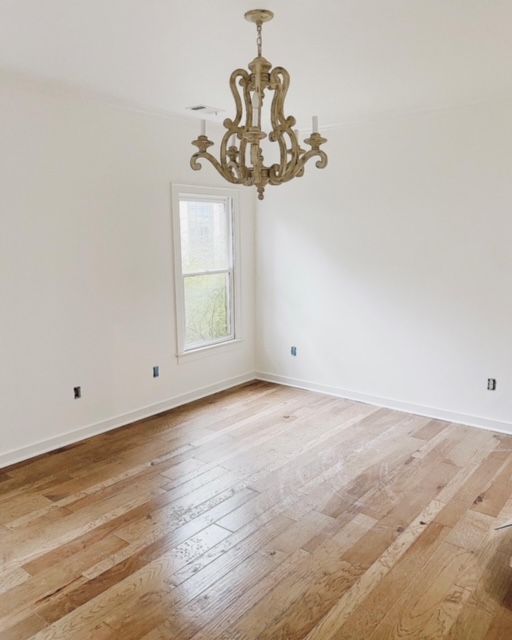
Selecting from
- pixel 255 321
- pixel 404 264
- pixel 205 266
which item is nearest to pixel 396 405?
pixel 404 264

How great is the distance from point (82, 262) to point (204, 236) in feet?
4.67

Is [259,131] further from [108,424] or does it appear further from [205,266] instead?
[108,424]

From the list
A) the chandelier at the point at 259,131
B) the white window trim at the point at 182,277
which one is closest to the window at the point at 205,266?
the white window trim at the point at 182,277

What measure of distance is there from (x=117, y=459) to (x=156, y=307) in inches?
55.2

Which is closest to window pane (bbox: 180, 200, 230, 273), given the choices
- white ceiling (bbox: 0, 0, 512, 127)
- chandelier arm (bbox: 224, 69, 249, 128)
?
white ceiling (bbox: 0, 0, 512, 127)

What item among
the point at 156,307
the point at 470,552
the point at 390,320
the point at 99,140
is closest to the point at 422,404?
the point at 390,320

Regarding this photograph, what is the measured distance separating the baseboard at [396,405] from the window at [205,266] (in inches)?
28.8

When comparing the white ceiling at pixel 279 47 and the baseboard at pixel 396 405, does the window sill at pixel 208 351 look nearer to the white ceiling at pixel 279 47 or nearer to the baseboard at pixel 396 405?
the baseboard at pixel 396 405

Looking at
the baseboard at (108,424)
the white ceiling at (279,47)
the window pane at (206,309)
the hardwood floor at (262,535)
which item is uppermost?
the white ceiling at (279,47)

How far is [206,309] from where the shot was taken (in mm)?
5172

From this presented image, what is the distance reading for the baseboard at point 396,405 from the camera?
423 cm

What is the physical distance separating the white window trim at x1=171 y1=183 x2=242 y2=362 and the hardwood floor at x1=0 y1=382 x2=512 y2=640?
0.93 meters

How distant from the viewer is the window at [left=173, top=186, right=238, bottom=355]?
4.77 m

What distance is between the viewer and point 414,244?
4430 mm
